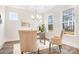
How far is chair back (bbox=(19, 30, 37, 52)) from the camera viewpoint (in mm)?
2469

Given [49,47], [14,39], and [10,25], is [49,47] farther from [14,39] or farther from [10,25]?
[10,25]

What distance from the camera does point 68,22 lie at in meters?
2.51

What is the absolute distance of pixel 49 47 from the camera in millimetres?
2504

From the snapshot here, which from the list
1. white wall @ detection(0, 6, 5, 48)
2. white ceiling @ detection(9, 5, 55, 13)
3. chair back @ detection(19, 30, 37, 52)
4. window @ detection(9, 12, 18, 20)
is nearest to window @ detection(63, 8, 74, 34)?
white ceiling @ detection(9, 5, 55, 13)

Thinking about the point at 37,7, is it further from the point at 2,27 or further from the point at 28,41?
the point at 2,27

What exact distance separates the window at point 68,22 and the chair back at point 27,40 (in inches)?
30.0

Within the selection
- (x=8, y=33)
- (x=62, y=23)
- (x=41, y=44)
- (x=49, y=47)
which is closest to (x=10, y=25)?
(x=8, y=33)

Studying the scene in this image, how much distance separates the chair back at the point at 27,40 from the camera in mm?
2469

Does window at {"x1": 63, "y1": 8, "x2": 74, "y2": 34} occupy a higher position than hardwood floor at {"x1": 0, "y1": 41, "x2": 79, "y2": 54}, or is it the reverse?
window at {"x1": 63, "y1": 8, "x2": 74, "y2": 34}

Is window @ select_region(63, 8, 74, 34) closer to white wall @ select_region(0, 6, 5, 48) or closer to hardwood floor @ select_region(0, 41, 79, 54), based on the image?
hardwood floor @ select_region(0, 41, 79, 54)

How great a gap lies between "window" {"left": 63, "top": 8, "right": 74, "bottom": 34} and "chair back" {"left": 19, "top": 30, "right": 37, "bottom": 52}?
0.76m

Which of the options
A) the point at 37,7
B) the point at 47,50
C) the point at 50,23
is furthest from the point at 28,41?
the point at 37,7
